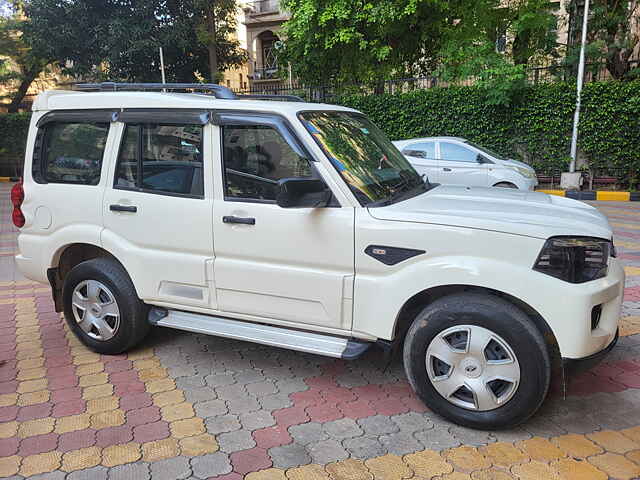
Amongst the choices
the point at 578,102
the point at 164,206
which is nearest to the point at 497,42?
the point at 578,102

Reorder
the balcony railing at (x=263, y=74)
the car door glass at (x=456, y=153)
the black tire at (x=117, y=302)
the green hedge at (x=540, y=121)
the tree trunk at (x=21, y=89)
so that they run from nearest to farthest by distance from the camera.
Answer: the black tire at (x=117, y=302)
the car door glass at (x=456, y=153)
the green hedge at (x=540, y=121)
the tree trunk at (x=21, y=89)
the balcony railing at (x=263, y=74)

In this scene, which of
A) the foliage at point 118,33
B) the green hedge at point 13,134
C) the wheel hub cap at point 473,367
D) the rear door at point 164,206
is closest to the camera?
the wheel hub cap at point 473,367

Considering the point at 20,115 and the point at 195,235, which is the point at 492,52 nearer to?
the point at 195,235

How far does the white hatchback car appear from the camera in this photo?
11102 millimetres

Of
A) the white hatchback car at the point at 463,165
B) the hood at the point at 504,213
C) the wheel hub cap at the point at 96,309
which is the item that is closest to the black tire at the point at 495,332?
the hood at the point at 504,213

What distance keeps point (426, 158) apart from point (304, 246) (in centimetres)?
881

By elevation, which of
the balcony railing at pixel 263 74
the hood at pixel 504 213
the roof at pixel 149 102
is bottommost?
the hood at pixel 504 213

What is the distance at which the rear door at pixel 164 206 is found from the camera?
378 cm

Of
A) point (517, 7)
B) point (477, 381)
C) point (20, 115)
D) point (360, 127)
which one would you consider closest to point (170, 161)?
point (360, 127)

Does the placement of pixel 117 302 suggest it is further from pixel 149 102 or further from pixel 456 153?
pixel 456 153

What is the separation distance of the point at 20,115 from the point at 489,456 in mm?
25008

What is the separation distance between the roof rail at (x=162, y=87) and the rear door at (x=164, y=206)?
1.11ft

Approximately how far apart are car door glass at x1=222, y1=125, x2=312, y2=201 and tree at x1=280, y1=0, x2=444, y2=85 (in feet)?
47.9

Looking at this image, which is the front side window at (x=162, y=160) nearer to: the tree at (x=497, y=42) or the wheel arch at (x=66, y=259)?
the wheel arch at (x=66, y=259)
